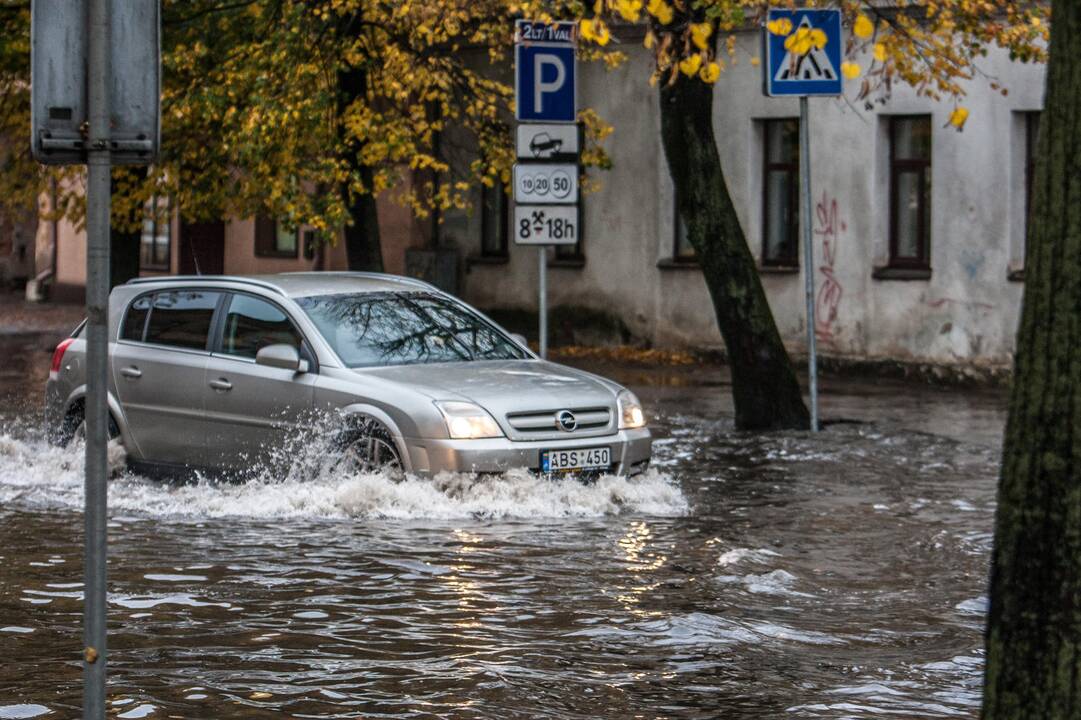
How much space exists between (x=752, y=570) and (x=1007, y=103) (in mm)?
13928

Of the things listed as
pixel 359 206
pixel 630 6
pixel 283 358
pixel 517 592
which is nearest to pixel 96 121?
pixel 630 6

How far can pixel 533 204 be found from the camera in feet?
46.8

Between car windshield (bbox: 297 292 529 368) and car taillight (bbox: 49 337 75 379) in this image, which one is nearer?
car windshield (bbox: 297 292 529 368)

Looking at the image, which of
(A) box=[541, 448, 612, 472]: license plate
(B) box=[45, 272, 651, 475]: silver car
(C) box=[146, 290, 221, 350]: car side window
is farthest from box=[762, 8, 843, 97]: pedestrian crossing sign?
(C) box=[146, 290, 221, 350]: car side window

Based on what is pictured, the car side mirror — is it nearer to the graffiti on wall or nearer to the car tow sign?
the car tow sign

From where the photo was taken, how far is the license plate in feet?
39.2

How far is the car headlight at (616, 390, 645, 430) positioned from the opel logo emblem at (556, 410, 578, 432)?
15.3 inches

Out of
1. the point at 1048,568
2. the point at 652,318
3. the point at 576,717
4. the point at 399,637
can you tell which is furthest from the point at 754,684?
the point at 652,318

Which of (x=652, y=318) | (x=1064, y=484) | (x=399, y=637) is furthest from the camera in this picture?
(x=652, y=318)

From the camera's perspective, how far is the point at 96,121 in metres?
5.07

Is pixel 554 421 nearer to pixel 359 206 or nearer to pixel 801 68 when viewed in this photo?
pixel 801 68

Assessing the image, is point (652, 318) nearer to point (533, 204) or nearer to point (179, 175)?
point (179, 175)

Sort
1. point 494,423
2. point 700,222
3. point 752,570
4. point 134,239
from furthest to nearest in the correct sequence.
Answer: point 134,239 → point 700,222 → point 494,423 → point 752,570

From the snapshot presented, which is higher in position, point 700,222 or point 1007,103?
point 1007,103
